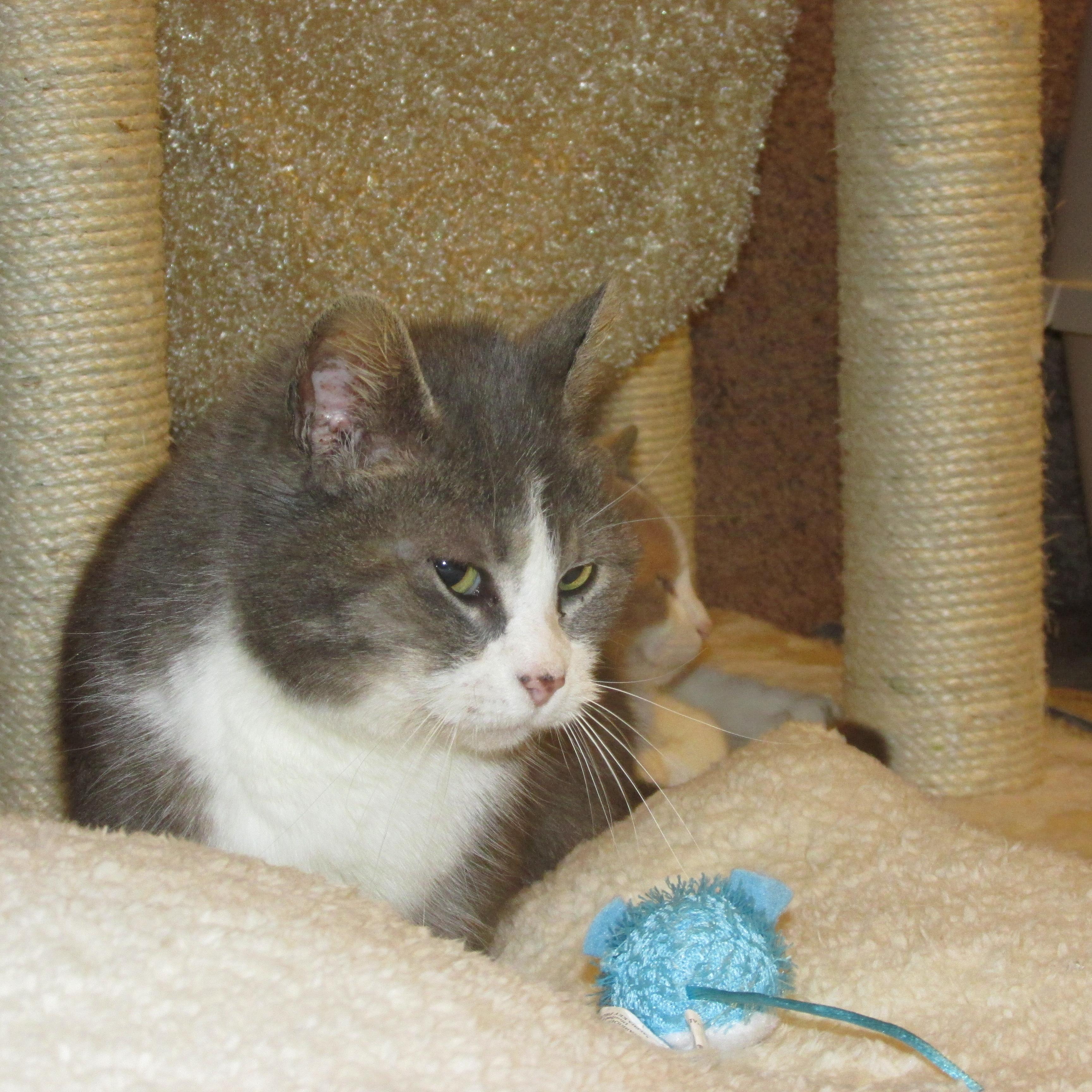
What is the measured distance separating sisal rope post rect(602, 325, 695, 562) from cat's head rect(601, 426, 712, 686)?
9cm

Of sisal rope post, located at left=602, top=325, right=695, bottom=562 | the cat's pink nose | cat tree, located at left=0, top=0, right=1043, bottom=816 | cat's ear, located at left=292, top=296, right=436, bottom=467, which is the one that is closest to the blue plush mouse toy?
the cat's pink nose

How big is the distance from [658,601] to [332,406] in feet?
3.39

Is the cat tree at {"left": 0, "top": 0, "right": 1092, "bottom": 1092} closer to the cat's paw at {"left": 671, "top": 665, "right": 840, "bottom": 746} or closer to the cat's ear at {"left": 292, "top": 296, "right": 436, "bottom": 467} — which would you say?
the cat's paw at {"left": 671, "top": 665, "right": 840, "bottom": 746}

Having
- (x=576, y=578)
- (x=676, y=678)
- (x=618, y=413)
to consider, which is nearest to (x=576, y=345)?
(x=576, y=578)

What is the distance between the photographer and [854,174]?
1714 mm

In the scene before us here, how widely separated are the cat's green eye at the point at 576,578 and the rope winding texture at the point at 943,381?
29.8 inches

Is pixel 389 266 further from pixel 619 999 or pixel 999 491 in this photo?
pixel 619 999

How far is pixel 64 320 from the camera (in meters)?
1.46

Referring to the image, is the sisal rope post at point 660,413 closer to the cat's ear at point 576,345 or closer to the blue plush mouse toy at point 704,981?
the cat's ear at point 576,345

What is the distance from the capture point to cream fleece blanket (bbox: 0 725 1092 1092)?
77 cm

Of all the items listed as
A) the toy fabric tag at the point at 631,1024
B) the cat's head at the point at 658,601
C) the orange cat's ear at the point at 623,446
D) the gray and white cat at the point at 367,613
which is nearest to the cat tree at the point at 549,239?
the orange cat's ear at the point at 623,446

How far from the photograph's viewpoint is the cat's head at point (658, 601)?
75.7 inches

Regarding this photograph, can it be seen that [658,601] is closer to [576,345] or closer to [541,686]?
[576,345]

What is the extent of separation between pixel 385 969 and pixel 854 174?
1276mm
